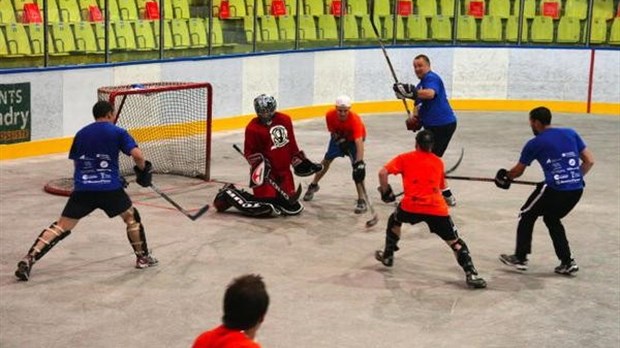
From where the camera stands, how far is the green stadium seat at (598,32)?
65.5 feet

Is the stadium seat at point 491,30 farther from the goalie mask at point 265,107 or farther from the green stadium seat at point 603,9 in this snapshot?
the goalie mask at point 265,107

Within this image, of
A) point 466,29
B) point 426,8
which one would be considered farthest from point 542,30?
point 426,8

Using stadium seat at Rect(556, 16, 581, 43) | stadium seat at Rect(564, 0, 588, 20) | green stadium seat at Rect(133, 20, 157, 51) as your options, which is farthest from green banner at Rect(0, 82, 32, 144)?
stadium seat at Rect(564, 0, 588, 20)

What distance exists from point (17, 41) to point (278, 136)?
492 centimetres

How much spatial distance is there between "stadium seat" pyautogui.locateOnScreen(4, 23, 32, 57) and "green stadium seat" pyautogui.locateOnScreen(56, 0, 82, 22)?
2.57ft

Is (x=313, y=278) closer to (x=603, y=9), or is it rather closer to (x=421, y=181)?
(x=421, y=181)

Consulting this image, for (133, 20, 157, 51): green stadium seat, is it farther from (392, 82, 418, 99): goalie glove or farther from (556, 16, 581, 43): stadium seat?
(556, 16, 581, 43): stadium seat

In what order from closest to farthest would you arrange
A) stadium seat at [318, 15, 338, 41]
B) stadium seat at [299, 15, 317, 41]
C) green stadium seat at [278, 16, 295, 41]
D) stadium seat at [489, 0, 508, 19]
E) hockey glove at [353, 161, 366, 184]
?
hockey glove at [353, 161, 366, 184] < green stadium seat at [278, 16, 295, 41] < stadium seat at [299, 15, 317, 41] < stadium seat at [318, 15, 338, 41] < stadium seat at [489, 0, 508, 19]

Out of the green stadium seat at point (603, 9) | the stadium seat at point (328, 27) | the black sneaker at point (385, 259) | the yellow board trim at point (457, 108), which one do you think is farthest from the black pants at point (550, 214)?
the green stadium seat at point (603, 9)

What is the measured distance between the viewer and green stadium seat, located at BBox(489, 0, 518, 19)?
2073 centimetres

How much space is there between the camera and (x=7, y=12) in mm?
13945

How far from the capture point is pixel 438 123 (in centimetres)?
1112

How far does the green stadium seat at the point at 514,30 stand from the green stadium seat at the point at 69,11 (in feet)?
29.4

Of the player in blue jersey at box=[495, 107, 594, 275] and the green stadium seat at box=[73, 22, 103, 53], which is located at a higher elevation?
the green stadium seat at box=[73, 22, 103, 53]
